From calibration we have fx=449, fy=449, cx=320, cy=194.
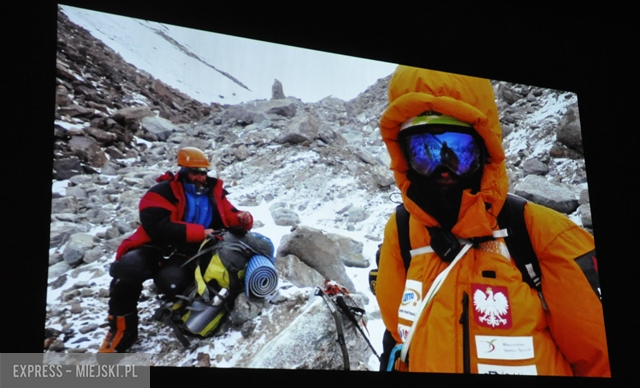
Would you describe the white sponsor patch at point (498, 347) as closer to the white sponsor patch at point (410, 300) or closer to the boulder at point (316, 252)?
the white sponsor patch at point (410, 300)

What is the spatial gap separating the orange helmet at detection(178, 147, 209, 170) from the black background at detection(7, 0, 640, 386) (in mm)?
538

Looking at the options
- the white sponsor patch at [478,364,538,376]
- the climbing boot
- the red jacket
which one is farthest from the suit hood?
the climbing boot

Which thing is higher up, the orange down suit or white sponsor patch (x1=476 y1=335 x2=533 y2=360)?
the orange down suit

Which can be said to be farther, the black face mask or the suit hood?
the black face mask

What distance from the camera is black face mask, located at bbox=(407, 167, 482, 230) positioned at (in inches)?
71.6

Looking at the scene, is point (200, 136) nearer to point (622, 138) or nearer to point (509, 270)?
point (509, 270)

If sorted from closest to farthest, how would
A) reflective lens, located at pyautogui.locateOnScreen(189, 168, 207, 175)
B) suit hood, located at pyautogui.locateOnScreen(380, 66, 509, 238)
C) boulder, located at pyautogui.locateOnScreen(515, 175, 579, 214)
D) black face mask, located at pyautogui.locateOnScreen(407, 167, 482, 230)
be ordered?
suit hood, located at pyautogui.locateOnScreen(380, 66, 509, 238) → black face mask, located at pyautogui.locateOnScreen(407, 167, 482, 230) → reflective lens, located at pyautogui.locateOnScreen(189, 168, 207, 175) → boulder, located at pyautogui.locateOnScreen(515, 175, 579, 214)

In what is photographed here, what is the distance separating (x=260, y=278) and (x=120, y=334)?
1.90ft

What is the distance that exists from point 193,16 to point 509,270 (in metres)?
1.87

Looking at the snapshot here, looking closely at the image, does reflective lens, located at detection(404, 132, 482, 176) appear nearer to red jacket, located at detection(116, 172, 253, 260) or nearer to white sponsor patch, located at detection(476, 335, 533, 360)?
white sponsor patch, located at detection(476, 335, 533, 360)

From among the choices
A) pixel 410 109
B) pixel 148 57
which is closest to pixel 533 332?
pixel 410 109

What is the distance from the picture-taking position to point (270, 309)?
192 centimetres

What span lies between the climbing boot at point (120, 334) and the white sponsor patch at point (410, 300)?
1.05 metres

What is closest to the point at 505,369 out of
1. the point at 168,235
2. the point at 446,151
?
the point at 446,151
